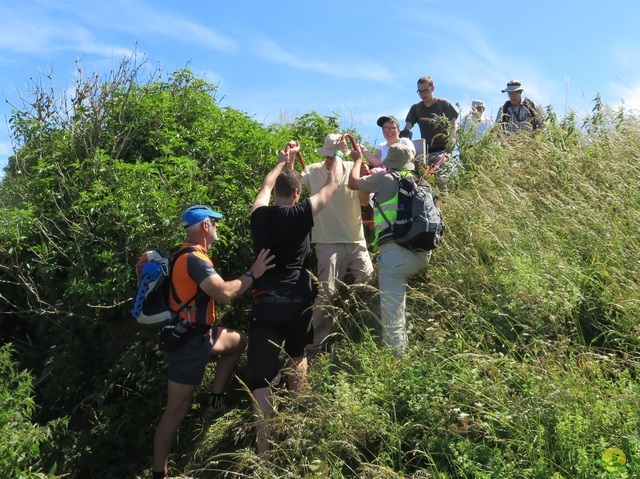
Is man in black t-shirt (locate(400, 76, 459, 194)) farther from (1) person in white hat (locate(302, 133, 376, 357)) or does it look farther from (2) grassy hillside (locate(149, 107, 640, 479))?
(1) person in white hat (locate(302, 133, 376, 357))

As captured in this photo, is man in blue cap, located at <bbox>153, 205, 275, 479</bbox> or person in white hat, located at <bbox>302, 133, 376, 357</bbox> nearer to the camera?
man in blue cap, located at <bbox>153, 205, 275, 479</bbox>

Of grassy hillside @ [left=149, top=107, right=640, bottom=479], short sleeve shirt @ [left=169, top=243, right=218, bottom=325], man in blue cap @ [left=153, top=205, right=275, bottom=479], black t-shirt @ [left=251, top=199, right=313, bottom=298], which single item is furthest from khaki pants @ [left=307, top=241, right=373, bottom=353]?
short sleeve shirt @ [left=169, top=243, right=218, bottom=325]

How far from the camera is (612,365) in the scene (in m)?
4.89

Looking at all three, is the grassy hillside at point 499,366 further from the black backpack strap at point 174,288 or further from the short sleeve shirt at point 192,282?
the black backpack strap at point 174,288

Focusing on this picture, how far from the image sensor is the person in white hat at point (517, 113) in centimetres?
930

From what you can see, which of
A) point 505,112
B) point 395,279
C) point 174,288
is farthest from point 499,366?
point 505,112

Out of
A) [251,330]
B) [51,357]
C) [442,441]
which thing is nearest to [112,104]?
[51,357]

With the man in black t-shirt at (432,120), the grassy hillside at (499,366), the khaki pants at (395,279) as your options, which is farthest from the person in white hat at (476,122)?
the khaki pants at (395,279)

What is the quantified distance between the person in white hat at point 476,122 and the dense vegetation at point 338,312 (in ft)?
0.71

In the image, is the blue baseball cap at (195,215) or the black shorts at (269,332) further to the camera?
the blue baseball cap at (195,215)

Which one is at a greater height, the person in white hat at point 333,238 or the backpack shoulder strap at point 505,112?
the backpack shoulder strap at point 505,112

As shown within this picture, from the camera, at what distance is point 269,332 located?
546cm

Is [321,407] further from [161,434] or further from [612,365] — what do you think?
[612,365]

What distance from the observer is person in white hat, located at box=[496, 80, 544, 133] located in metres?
9.30
